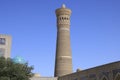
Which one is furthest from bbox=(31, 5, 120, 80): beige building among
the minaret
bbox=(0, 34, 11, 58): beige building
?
bbox=(0, 34, 11, 58): beige building

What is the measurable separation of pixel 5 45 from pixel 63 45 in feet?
32.4

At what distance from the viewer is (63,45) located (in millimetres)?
51938

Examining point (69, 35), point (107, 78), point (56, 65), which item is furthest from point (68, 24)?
point (107, 78)

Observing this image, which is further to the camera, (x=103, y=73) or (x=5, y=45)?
(x=5, y=45)

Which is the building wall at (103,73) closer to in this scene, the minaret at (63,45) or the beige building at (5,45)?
the minaret at (63,45)

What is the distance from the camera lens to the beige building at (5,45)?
51719 millimetres

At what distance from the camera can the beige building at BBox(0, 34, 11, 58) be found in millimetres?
51719

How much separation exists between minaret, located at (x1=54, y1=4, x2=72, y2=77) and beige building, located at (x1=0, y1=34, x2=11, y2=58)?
837 cm

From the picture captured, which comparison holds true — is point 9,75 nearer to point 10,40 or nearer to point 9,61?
point 9,61

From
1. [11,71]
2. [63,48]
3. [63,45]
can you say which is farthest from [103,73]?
[63,45]

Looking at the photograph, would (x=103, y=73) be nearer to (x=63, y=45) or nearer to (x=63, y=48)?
(x=63, y=48)

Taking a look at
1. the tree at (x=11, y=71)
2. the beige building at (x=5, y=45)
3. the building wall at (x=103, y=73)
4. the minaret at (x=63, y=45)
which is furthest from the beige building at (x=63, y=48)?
the tree at (x=11, y=71)

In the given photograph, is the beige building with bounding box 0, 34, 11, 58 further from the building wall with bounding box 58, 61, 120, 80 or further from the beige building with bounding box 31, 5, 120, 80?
the building wall with bounding box 58, 61, 120, 80

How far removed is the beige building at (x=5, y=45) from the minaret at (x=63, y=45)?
330 inches
